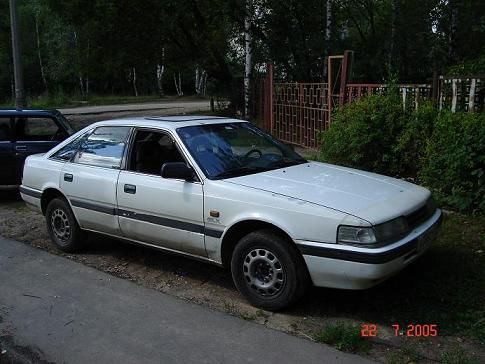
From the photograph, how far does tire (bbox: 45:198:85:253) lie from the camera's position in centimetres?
588

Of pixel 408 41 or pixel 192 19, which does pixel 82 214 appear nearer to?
pixel 192 19

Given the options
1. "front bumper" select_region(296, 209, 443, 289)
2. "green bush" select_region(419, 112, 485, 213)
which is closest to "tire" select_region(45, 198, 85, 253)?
"front bumper" select_region(296, 209, 443, 289)

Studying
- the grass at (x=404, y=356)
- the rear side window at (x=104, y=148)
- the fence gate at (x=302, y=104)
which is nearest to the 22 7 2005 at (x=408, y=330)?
the grass at (x=404, y=356)

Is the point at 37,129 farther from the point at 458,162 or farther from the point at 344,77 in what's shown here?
the point at 458,162

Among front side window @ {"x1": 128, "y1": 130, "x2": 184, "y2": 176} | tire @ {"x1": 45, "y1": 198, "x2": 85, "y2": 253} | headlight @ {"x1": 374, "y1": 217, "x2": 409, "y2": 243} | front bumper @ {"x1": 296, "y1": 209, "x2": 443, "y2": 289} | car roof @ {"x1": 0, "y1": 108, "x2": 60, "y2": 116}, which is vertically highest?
car roof @ {"x1": 0, "y1": 108, "x2": 60, "y2": 116}

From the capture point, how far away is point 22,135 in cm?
879

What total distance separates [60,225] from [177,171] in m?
2.04

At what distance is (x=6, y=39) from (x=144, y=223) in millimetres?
35259

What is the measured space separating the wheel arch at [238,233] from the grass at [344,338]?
666mm

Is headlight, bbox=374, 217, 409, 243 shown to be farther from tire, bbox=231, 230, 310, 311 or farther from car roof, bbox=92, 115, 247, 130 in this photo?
car roof, bbox=92, 115, 247, 130

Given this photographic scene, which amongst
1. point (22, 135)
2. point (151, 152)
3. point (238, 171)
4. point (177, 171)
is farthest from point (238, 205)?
point (22, 135)

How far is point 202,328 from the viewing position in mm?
4094

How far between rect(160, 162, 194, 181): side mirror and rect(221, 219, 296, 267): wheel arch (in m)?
0.59

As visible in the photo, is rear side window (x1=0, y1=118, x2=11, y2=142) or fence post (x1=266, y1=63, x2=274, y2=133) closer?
rear side window (x1=0, y1=118, x2=11, y2=142)
